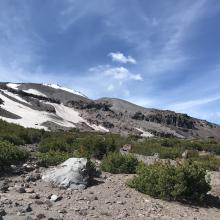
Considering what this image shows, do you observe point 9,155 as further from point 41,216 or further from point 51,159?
point 41,216

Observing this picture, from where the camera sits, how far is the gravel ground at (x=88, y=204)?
38.4 feet

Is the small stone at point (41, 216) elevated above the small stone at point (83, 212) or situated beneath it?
situated beneath

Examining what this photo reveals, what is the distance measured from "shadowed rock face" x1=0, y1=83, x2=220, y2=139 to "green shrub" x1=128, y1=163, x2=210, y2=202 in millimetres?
61439

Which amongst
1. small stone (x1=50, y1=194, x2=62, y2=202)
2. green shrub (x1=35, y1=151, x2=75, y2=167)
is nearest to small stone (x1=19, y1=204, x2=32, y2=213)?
small stone (x1=50, y1=194, x2=62, y2=202)

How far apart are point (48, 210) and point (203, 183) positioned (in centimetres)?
525

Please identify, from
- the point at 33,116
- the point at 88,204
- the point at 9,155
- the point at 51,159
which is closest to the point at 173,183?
the point at 88,204

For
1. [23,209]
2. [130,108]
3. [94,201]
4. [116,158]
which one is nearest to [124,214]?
[94,201]

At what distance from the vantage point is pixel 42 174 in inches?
599

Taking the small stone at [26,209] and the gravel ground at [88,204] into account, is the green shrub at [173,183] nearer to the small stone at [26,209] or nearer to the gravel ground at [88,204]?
the gravel ground at [88,204]

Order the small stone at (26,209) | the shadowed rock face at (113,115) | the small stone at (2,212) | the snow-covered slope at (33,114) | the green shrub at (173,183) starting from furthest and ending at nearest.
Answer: the shadowed rock face at (113,115), the snow-covered slope at (33,114), the green shrub at (173,183), the small stone at (26,209), the small stone at (2,212)

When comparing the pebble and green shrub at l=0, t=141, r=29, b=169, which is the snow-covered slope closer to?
green shrub at l=0, t=141, r=29, b=169

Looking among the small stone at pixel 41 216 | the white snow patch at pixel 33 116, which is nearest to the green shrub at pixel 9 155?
the small stone at pixel 41 216

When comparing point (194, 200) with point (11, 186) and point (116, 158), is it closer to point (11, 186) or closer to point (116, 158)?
point (116, 158)

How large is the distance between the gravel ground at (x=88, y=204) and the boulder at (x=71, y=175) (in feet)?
0.78
